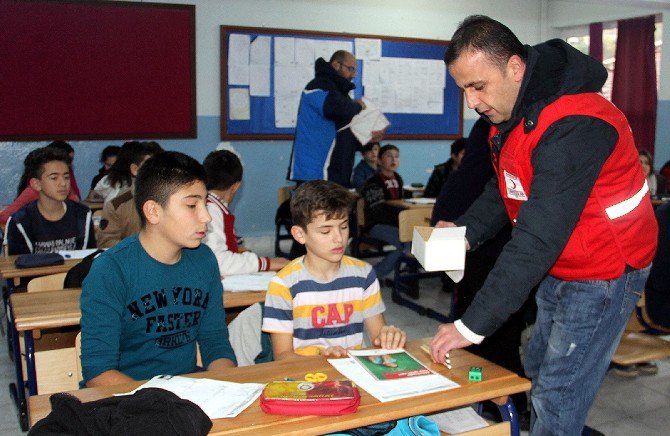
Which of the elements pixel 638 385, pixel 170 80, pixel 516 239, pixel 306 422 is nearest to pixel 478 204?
pixel 516 239

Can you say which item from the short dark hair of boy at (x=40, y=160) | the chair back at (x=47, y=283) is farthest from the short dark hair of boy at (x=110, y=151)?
the chair back at (x=47, y=283)

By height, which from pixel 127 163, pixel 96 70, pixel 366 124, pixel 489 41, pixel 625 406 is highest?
pixel 96 70

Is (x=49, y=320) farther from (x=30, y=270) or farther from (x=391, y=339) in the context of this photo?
(x=391, y=339)

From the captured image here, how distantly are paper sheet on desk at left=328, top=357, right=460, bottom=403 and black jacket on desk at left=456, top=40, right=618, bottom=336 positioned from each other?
0.16 meters

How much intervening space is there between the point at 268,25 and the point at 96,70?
5.95 feet

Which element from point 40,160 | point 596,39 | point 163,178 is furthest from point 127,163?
point 596,39

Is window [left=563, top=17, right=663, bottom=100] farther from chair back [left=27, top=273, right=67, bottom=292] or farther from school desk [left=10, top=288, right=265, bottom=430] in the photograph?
school desk [left=10, top=288, right=265, bottom=430]

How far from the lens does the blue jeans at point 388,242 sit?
4.96 metres

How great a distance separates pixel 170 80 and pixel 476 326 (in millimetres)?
5800

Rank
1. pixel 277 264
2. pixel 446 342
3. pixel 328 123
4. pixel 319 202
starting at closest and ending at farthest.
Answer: pixel 446 342, pixel 319 202, pixel 277 264, pixel 328 123

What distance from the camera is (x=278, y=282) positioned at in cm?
211

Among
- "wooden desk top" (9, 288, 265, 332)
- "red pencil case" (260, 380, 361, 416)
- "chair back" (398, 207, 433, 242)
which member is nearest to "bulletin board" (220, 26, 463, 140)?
"chair back" (398, 207, 433, 242)

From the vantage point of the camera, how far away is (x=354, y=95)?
7.60 meters

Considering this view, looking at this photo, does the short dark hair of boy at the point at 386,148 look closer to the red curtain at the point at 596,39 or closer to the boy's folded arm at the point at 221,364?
the red curtain at the point at 596,39
